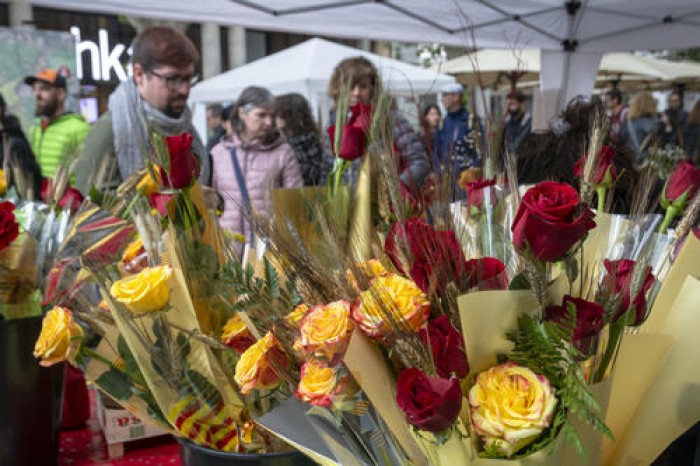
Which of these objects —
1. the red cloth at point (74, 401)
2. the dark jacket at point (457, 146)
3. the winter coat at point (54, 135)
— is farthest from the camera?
the winter coat at point (54, 135)

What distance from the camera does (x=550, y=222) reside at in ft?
1.53

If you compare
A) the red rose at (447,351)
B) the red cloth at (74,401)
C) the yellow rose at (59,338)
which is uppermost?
the red rose at (447,351)

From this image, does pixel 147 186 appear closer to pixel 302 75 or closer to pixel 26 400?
pixel 26 400

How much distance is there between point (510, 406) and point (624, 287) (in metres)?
0.14

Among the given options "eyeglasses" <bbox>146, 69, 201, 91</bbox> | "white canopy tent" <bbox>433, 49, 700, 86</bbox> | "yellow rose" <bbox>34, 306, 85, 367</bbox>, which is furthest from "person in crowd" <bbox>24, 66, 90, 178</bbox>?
"white canopy tent" <bbox>433, 49, 700, 86</bbox>

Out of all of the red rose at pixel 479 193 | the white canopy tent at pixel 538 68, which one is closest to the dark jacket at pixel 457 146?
the red rose at pixel 479 193

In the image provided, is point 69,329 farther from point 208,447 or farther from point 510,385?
point 510,385

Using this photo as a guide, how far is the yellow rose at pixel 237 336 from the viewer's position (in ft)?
2.45

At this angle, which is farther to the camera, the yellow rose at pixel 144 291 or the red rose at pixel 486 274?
the yellow rose at pixel 144 291

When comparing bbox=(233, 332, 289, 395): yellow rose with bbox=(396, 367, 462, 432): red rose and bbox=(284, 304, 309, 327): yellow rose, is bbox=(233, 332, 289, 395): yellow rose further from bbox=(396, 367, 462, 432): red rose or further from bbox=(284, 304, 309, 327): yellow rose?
bbox=(396, 367, 462, 432): red rose

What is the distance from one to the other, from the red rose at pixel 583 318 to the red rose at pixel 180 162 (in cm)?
47

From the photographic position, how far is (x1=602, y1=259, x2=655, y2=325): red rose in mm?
527

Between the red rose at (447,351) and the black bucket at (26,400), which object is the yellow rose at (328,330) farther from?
the black bucket at (26,400)

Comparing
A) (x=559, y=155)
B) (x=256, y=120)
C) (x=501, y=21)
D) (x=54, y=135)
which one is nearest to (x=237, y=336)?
(x=559, y=155)
